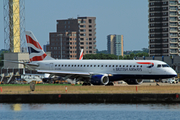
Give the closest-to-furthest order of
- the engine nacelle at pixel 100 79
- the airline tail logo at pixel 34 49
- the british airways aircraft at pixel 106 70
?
the british airways aircraft at pixel 106 70 → the engine nacelle at pixel 100 79 → the airline tail logo at pixel 34 49

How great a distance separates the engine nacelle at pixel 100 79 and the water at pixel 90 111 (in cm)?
1823

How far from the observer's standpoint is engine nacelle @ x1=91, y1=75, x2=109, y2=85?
72325 mm

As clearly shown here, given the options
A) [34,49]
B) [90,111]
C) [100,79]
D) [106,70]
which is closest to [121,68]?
[106,70]

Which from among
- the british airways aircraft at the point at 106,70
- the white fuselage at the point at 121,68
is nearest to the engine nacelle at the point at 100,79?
the british airways aircraft at the point at 106,70

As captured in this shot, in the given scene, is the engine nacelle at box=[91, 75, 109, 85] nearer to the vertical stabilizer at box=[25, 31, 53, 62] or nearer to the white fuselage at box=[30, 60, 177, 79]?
the white fuselage at box=[30, 60, 177, 79]

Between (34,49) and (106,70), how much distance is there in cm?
1699

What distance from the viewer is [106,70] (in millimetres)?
74500

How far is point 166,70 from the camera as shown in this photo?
71125 millimetres

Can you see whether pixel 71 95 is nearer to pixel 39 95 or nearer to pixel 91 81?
pixel 39 95

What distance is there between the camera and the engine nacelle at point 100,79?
72.3 m

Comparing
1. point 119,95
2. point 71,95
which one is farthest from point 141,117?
point 71,95

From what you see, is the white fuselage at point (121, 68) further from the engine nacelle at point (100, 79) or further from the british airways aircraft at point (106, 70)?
the engine nacelle at point (100, 79)

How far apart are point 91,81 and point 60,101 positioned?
725 inches

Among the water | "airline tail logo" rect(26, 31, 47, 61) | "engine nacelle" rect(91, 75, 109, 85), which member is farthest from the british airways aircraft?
the water
